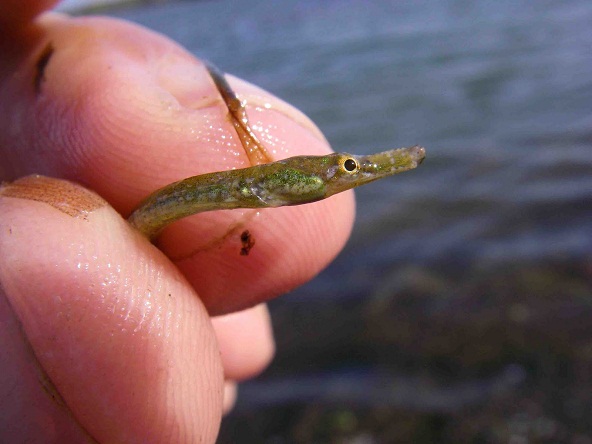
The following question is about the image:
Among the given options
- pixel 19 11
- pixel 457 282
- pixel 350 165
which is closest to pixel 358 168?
pixel 350 165

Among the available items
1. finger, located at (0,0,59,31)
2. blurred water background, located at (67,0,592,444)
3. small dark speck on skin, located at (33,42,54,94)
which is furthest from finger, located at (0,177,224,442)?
blurred water background, located at (67,0,592,444)

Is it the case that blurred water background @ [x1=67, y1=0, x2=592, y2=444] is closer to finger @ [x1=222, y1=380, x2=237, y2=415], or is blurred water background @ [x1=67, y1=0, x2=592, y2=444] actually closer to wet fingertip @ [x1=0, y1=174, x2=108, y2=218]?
finger @ [x1=222, y1=380, x2=237, y2=415]

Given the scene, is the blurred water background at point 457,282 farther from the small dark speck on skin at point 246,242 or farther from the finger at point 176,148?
the small dark speck on skin at point 246,242

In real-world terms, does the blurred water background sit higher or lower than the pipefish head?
lower

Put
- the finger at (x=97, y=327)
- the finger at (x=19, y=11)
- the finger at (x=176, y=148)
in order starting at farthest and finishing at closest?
the finger at (x=19, y=11), the finger at (x=176, y=148), the finger at (x=97, y=327)

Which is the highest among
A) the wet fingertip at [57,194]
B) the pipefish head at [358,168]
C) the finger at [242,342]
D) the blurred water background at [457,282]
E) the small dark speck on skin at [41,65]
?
the small dark speck on skin at [41,65]

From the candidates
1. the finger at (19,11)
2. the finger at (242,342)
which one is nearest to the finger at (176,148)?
the finger at (19,11)

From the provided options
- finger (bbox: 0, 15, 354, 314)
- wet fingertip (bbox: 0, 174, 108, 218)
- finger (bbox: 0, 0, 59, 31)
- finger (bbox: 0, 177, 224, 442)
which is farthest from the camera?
finger (bbox: 0, 0, 59, 31)

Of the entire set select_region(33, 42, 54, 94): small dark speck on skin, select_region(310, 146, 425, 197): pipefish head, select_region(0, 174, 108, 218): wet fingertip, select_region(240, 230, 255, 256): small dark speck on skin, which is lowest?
select_region(240, 230, 255, 256): small dark speck on skin
